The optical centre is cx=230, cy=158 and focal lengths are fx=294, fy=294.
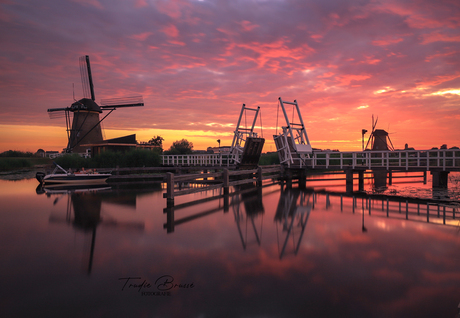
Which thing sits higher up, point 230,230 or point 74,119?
point 74,119

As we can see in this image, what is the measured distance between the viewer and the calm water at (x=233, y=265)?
4512 millimetres

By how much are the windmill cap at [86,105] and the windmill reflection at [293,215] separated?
1561 inches

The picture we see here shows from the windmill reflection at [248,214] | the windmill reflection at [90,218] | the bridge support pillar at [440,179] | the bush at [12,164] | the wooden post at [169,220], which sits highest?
the bush at [12,164]

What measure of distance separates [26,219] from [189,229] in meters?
7.28

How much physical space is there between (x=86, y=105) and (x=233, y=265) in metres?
46.7

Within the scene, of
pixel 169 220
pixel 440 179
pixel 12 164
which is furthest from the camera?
pixel 12 164

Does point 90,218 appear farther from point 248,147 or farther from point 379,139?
point 379,139

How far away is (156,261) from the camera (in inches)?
250

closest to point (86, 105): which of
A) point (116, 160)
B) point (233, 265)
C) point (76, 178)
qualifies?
point (116, 160)

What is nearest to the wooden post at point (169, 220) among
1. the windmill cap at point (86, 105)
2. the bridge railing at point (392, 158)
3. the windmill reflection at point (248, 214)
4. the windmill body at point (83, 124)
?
the windmill reflection at point (248, 214)

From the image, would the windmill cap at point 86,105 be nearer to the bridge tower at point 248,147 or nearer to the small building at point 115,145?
the small building at point 115,145

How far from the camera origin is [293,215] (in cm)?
1135

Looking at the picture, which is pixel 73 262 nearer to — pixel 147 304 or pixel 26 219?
pixel 147 304

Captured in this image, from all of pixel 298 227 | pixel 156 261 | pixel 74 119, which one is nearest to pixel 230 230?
pixel 298 227
